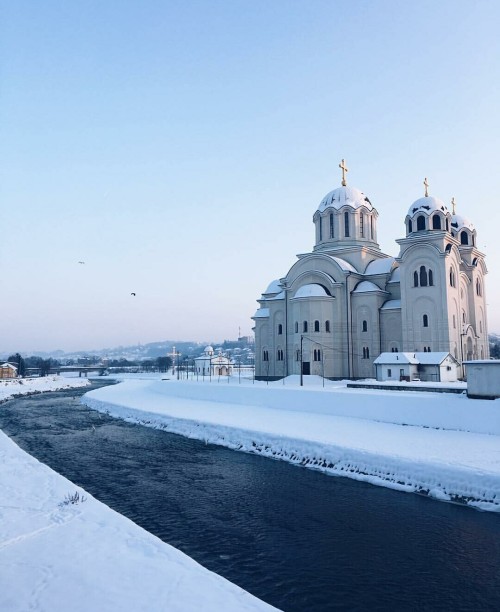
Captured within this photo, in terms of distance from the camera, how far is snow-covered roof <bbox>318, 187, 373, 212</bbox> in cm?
4819

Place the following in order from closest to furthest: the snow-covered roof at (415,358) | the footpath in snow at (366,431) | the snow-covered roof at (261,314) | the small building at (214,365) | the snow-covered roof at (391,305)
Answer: the footpath in snow at (366,431)
the snow-covered roof at (415,358)
the snow-covered roof at (391,305)
the snow-covered roof at (261,314)
the small building at (214,365)

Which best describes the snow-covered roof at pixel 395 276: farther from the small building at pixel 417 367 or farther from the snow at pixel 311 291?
the small building at pixel 417 367

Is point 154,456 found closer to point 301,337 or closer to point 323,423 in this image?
point 323,423

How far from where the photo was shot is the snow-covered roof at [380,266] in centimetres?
4516

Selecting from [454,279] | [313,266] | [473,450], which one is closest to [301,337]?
[313,266]

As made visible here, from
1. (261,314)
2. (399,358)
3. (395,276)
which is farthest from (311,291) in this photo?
(399,358)

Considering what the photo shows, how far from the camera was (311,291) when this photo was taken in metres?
43.3

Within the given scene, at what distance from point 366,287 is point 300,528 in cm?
3464

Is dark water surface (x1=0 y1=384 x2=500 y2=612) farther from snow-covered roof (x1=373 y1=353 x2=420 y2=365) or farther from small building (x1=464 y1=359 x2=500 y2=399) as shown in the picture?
snow-covered roof (x1=373 y1=353 x2=420 y2=365)

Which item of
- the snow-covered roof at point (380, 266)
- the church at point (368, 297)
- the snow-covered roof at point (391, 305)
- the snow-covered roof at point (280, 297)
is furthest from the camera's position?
the snow-covered roof at point (280, 297)

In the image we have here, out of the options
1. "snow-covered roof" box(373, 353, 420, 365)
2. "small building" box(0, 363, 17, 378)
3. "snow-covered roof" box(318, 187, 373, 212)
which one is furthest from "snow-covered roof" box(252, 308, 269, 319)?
"small building" box(0, 363, 17, 378)

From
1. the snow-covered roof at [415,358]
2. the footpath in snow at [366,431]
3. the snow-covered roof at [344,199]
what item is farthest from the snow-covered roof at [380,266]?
the footpath in snow at [366,431]

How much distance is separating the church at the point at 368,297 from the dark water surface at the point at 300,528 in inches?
970

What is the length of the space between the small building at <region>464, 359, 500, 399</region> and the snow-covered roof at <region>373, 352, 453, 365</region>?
12.1 meters
